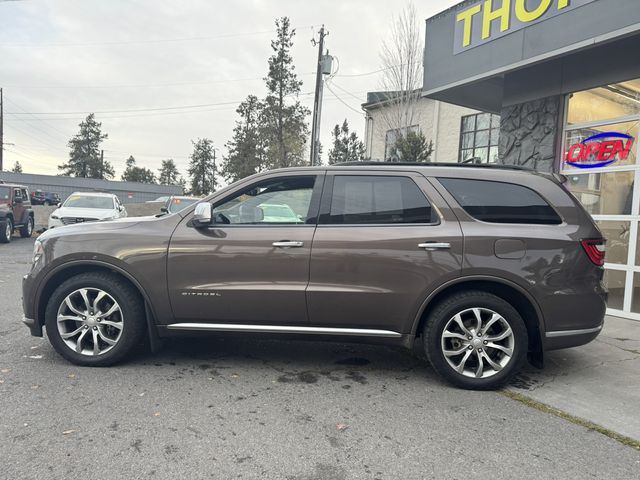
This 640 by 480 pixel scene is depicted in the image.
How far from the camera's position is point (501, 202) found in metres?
3.88

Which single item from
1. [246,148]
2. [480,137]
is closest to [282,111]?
[246,148]

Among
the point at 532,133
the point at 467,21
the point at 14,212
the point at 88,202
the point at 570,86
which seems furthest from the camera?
the point at 14,212

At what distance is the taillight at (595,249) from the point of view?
3.72 meters

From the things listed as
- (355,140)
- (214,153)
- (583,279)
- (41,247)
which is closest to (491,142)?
(583,279)

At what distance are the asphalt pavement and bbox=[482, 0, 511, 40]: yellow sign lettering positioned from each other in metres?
4.95

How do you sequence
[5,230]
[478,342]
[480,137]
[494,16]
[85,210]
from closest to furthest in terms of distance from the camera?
[478,342]
[494,16]
[85,210]
[5,230]
[480,137]

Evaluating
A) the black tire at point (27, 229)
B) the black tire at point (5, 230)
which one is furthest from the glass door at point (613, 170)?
the black tire at point (27, 229)

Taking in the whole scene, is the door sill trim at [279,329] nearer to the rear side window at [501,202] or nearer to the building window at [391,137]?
the rear side window at [501,202]

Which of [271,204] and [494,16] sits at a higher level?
[494,16]

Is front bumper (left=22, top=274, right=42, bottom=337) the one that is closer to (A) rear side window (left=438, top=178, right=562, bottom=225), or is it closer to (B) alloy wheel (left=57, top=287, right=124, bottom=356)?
(B) alloy wheel (left=57, top=287, right=124, bottom=356)

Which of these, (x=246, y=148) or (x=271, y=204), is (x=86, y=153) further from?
(x=271, y=204)

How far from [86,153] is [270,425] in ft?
271

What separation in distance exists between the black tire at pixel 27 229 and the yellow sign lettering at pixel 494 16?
15607mm

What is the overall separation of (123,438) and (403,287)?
7.41 feet
